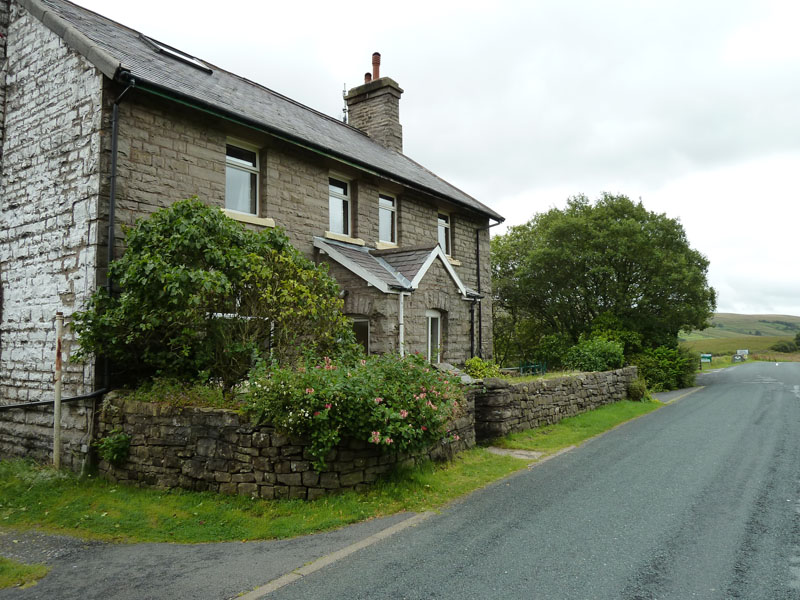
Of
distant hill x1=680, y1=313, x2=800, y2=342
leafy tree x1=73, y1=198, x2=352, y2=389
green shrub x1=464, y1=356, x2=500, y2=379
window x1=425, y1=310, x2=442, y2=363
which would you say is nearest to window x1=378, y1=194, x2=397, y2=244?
window x1=425, y1=310, x2=442, y2=363

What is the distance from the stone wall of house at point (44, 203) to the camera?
8789 millimetres

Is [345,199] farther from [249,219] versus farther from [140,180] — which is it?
[140,180]

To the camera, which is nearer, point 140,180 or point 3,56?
point 140,180

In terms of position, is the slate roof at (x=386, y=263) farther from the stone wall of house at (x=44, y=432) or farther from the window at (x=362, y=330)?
the stone wall of house at (x=44, y=432)

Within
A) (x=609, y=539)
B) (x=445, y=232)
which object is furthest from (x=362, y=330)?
(x=609, y=539)

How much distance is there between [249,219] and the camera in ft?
35.6

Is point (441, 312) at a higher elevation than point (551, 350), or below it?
higher

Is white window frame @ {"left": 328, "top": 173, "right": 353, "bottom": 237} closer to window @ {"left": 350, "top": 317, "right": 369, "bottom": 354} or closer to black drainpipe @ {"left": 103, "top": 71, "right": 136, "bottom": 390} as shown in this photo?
window @ {"left": 350, "top": 317, "right": 369, "bottom": 354}

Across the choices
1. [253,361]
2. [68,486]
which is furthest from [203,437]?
[68,486]

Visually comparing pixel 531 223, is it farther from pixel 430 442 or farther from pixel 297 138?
pixel 430 442

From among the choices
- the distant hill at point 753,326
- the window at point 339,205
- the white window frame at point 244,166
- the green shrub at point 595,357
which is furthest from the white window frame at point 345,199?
the distant hill at point 753,326

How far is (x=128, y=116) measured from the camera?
360 inches

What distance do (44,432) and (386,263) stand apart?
24.1 feet

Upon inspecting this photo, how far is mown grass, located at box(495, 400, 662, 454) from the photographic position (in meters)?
10.2
